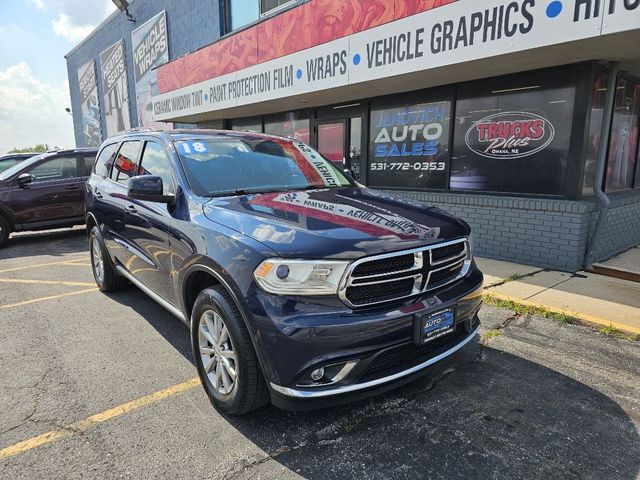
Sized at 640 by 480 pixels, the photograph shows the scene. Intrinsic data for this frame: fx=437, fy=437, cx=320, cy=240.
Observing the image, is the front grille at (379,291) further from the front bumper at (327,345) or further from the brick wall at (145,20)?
the brick wall at (145,20)

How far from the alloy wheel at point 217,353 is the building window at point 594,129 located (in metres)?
5.44

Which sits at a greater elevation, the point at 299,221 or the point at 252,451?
the point at 299,221

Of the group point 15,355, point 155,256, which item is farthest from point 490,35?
point 15,355

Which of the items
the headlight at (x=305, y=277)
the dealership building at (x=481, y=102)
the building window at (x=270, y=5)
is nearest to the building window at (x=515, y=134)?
the dealership building at (x=481, y=102)

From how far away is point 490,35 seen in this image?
17.3 ft

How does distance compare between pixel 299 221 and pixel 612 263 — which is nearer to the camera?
pixel 299 221

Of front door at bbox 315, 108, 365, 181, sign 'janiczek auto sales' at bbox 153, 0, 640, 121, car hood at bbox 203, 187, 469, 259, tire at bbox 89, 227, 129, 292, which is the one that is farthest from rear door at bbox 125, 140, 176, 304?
front door at bbox 315, 108, 365, 181

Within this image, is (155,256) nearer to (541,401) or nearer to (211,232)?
(211,232)

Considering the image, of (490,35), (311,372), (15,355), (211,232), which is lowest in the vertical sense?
(15,355)

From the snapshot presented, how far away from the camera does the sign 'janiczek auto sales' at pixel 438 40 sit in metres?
4.55

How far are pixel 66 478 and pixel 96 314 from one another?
2742 millimetres

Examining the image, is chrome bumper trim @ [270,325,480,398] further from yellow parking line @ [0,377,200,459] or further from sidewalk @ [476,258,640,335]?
sidewalk @ [476,258,640,335]

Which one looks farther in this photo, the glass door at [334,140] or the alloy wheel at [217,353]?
the glass door at [334,140]

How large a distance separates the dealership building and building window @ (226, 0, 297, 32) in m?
2.03
